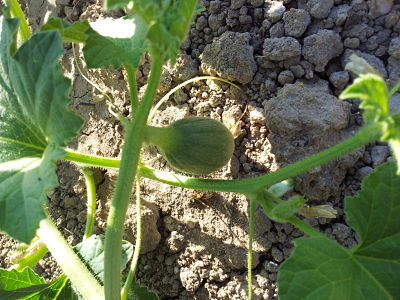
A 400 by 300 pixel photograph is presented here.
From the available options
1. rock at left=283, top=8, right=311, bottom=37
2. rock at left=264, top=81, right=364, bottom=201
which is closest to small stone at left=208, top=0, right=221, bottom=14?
rock at left=283, top=8, right=311, bottom=37

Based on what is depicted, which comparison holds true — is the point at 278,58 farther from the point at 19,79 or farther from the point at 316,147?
the point at 19,79

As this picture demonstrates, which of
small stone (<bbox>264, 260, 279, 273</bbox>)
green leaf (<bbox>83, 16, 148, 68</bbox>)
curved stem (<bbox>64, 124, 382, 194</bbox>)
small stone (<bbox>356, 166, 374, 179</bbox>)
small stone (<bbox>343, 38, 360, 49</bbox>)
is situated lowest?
small stone (<bbox>264, 260, 279, 273</bbox>)

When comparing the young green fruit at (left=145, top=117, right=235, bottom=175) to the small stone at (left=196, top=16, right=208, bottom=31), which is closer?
the young green fruit at (left=145, top=117, right=235, bottom=175)

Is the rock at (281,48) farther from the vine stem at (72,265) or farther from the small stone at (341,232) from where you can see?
the vine stem at (72,265)

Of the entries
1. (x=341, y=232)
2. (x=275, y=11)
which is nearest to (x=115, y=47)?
(x=275, y=11)

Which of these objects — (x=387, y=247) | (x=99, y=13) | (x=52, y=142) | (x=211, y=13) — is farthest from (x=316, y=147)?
(x=99, y=13)

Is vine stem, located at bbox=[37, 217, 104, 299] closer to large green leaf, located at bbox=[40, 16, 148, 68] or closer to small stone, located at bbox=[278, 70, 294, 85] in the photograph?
large green leaf, located at bbox=[40, 16, 148, 68]
